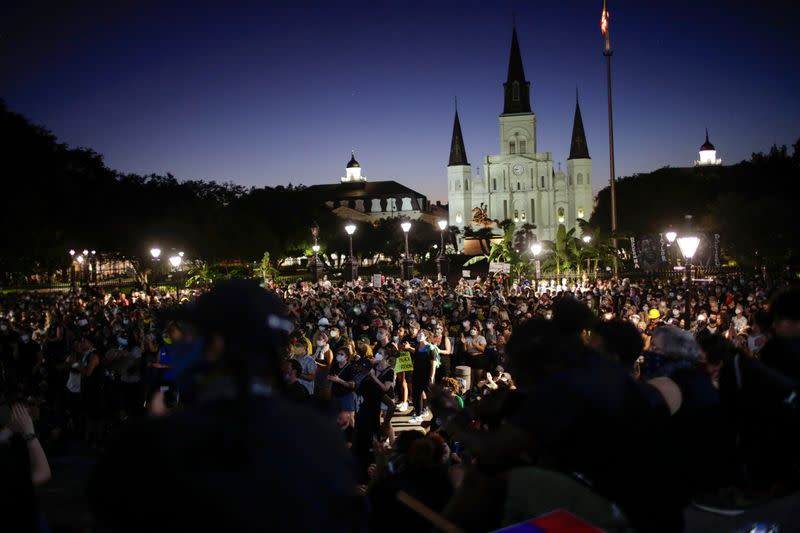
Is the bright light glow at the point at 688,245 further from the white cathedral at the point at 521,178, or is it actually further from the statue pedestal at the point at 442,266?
the white cathedral at the point at 521,178

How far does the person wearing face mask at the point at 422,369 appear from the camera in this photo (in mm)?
12242

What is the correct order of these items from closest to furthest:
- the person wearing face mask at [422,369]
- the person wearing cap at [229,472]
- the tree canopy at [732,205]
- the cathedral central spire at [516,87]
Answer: the person wearing cap at [229,472]
the person wearing face mask at [422,369]
the tree canopy at [732,205]
the cathedral central spire at [516,87]

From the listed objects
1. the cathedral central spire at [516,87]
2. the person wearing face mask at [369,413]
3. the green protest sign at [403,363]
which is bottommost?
the person wearing face mask at [369,413]

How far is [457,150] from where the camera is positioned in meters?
126

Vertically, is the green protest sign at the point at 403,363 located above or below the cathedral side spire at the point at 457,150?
below

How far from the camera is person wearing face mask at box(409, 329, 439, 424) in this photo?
40.2 ft

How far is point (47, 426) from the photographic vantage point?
34.7ft

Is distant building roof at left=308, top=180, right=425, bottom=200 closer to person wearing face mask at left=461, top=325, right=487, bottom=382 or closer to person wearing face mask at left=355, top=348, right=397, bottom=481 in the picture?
person wearing face mask at left=461, top=325, right=487, bottom=382

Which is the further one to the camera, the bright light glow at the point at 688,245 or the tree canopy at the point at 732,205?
the tree canopy at the point at 732,205

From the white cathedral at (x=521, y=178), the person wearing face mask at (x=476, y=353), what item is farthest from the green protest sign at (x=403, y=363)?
the white cathedral at (x=521, y=178)

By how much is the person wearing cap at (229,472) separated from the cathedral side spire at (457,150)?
126m

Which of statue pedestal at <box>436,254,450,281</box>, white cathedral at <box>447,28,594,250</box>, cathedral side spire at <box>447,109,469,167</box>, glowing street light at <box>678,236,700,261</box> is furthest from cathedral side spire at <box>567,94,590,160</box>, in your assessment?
glowing street light at <box>678,236,700,261</box>

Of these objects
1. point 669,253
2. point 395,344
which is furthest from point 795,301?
point 669,253

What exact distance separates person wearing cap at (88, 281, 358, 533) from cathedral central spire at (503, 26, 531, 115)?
12658 centimetres
